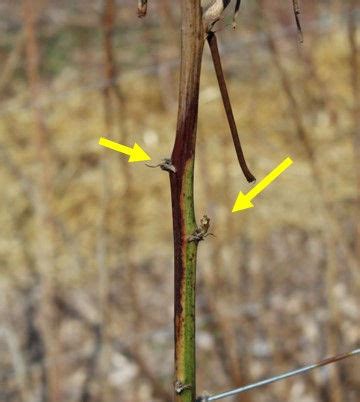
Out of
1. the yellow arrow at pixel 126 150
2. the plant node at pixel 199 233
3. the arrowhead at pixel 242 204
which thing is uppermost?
the yellow arrow at pixel 126 150

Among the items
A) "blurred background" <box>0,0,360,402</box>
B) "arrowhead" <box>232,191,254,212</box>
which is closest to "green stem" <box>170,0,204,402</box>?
"arrowhead" <box>232,191,254,212</box>

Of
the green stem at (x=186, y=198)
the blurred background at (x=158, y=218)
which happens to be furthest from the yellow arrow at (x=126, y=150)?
the blurred background at (x=158, y=218)

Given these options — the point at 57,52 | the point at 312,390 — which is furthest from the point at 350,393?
the point at 57,52

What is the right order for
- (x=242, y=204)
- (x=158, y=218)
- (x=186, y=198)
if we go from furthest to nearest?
(x=158, y=218) → (x=242, y=204) → (x=186, y=198)

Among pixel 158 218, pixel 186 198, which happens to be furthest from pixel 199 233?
pixel 158 218

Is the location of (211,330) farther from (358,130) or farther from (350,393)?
(358,130)

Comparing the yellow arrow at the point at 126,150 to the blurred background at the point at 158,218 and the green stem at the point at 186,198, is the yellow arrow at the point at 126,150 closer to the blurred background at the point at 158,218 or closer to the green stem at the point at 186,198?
the green stem at the point at 186,198

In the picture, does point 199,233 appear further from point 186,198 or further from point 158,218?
point 158,218

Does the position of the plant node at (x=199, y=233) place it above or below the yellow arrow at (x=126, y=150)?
below

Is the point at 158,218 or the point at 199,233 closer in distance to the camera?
the point at 199,233
